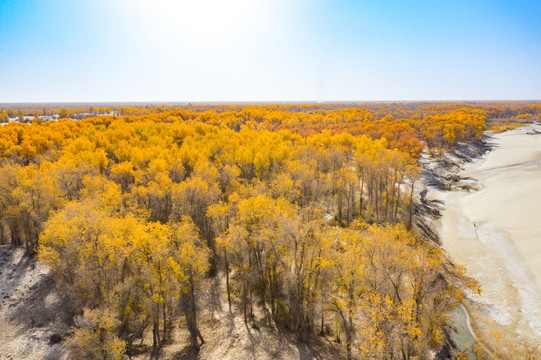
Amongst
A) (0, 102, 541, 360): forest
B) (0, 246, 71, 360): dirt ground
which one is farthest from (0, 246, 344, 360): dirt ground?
(0, 102, 541, 360): forest

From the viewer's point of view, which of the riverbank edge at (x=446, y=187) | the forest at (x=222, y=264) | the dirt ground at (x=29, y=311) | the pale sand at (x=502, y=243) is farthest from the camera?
the pale sand at (x=502, y=243)

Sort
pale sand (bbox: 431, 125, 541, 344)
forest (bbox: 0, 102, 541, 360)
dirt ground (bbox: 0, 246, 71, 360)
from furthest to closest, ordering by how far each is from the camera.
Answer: pale sand (bbox: 431, 125, 541, 344) → dirt ground (bbox: 0, 246, 71, 360) → forest (bbox: 0, 102, 541, 360)

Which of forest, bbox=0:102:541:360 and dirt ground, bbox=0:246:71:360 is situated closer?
forest, bbox=0:102:541:360

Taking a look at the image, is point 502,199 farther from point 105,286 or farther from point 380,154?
point 105,286

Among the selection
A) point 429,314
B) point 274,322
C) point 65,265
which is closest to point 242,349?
point 274,322

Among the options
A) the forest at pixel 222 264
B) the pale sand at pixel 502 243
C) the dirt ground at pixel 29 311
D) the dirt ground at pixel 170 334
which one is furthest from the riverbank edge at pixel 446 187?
the dirt ground at pixel 29 311

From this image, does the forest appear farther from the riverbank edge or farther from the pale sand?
the pale sand

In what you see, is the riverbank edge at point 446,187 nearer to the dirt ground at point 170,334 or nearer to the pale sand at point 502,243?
the pale sand at point 502,243

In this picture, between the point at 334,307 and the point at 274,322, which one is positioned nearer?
the point at 334,307
